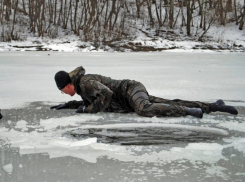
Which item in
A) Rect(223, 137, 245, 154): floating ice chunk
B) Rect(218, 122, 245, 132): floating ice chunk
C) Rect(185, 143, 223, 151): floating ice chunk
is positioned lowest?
Rect(218, 122, 245, 132): floating ice chunk

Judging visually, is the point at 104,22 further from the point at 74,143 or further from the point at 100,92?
the point at 74,143

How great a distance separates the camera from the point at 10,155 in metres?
2.58

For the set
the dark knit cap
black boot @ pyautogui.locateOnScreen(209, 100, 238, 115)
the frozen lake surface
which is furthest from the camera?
black boot @ pyautogui.locateOnScreen(209, 100, 238, 115)

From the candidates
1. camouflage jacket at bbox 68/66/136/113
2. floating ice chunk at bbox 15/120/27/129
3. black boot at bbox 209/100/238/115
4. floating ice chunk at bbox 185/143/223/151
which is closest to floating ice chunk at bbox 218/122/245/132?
black boot at bbox 209/100/238/115

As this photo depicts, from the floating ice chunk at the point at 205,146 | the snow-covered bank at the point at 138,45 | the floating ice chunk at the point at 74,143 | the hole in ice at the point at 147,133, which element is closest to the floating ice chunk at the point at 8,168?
the floating ice chunk at the point at 74,143

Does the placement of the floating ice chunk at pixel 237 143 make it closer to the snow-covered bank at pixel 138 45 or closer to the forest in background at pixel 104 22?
the snow-covered bank at pixel 138 45

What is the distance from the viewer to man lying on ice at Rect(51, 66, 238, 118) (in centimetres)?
399

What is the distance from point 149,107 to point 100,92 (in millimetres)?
510

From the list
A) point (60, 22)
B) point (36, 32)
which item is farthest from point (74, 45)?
point (60, 22)

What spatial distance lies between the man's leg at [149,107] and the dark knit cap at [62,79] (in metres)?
0.64

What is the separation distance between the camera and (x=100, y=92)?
3.97 metres

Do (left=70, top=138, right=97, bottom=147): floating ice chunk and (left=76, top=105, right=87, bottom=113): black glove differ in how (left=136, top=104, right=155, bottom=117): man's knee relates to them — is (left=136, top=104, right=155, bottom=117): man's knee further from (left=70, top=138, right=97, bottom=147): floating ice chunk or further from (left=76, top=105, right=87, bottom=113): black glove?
(left=70, top=138, right=97, bottom=147): floating ice chunk

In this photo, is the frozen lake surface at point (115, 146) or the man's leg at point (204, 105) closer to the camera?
the frozen lake surface at point (115, 146)

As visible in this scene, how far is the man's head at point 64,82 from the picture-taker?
3.96 meters
